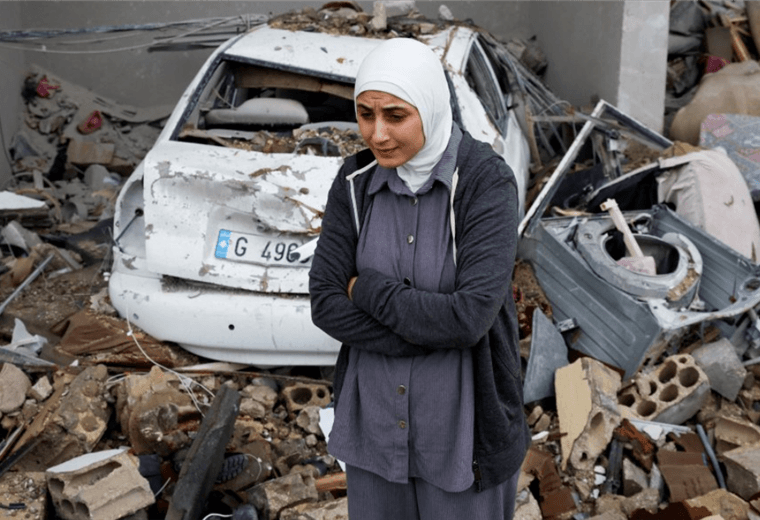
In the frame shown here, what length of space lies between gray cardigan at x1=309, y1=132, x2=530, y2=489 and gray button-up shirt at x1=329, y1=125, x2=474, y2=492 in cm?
4

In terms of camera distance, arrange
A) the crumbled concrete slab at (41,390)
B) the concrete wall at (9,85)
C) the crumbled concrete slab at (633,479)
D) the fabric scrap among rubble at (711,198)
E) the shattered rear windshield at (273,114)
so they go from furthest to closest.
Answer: the concrete wall at (9,85) → the fabric scrap among rubble at (711,198) → the shattered rear windshield at (273,114) → the crumbled concrete slab at (41,390) → the crumbled concrete slab at (633,479)

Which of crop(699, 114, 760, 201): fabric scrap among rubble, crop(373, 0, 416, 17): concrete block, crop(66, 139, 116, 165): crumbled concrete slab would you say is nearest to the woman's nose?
crop(373, 0, 416, 17): concrete block

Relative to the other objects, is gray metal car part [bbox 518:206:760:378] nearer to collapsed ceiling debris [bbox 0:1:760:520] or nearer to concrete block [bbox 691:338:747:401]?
collapsed ceiling debris [bbox 0:1:760:520]

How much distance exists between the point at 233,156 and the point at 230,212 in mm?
423

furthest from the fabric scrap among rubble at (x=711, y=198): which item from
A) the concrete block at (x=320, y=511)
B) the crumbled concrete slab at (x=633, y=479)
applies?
the concrete block at (x=320, y=511)

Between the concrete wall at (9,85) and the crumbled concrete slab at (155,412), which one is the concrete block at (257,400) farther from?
the concrete wall at (9,85)

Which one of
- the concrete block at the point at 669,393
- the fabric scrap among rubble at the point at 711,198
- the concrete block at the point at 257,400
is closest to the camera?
the concrete block at the point at 257,400

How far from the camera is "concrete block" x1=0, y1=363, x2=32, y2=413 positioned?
12.5 ft

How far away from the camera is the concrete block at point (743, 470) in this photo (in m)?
3.57

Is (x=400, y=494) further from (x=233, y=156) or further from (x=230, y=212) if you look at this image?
(x=233, y=156)

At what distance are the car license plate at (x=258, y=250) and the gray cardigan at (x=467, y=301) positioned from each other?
1.91m

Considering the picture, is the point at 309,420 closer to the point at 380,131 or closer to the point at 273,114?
the point at 273,114

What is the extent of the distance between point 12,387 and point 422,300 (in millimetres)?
2724

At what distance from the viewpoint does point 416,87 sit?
1.89 m
